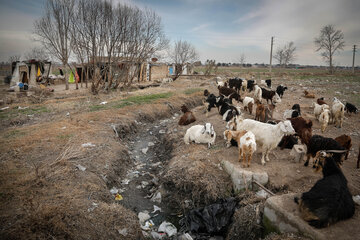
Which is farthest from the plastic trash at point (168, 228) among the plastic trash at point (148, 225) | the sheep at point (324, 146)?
the sheep at point (324, 146)

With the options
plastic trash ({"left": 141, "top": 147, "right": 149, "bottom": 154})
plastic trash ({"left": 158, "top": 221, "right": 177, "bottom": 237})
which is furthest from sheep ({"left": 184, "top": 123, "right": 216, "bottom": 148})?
plastic trash ({"left": 158, "top": 221, "right": 177, "bottom": 237})

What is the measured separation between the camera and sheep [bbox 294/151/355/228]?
2.72m

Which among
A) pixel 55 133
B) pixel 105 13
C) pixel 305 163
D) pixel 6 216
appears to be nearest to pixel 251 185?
pixel 305 163

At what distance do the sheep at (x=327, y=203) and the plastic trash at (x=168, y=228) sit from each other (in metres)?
2.37

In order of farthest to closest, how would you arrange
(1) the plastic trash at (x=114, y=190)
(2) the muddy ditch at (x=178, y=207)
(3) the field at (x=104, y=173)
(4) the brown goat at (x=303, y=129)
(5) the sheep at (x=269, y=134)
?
(4) the brown goat at (x=303, y=129) < (5) the sheep at (x=269, y=134) < (1) the plastic trash at (x=114, y=190) < (2) the muddy ditch at (x=178, y=207) < (3) the field at (x=104, y=173)

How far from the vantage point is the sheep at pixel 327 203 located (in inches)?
107

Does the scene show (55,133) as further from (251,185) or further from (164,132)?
(251,185)

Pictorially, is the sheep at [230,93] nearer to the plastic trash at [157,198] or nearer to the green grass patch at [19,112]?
the plastic trash at [157,198]

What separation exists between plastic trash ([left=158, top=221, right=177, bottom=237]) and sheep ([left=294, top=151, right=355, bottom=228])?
237 cm

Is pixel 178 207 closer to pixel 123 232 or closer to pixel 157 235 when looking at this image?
pixel 157 235

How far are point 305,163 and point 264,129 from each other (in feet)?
4.00

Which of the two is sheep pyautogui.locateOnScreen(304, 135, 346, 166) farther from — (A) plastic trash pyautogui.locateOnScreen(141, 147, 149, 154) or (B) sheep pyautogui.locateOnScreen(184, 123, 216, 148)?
(A) plastic trash pyautogui.locateOnScreen(141, 147, 149, 154)

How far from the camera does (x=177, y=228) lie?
14.1 feet

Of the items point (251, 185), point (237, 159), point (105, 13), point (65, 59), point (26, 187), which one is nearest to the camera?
point (26, 187)
